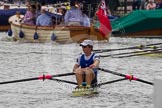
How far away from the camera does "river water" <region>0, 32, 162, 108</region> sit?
49.7ft

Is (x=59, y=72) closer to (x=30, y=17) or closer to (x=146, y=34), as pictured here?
(x=30, y=17)

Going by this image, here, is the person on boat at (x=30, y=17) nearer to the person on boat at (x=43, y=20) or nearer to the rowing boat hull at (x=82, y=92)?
the person on boat at (x=43, y=20)

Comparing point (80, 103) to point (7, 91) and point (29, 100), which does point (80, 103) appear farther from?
point (7, 91)

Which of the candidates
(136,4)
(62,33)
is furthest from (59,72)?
(136,4)

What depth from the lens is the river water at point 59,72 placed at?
596 inches

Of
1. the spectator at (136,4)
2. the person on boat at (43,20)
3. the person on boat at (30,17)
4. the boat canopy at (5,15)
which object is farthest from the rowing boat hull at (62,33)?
the spectator at (136,4)

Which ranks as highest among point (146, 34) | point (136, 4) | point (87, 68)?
point (87, 68)

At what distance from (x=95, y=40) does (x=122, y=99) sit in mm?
16177

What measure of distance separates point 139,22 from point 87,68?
2028cm

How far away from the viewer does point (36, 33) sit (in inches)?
1232

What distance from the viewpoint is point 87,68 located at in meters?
15.8

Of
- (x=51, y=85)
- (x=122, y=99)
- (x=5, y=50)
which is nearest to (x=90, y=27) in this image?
(x=5, y=50)

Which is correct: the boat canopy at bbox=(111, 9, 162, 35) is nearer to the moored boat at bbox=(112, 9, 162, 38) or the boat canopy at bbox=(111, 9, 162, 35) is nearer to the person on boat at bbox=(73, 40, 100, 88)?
the moored boat at bbox=(112, 9, 162, 38)

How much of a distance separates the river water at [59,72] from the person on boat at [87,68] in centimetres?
41
